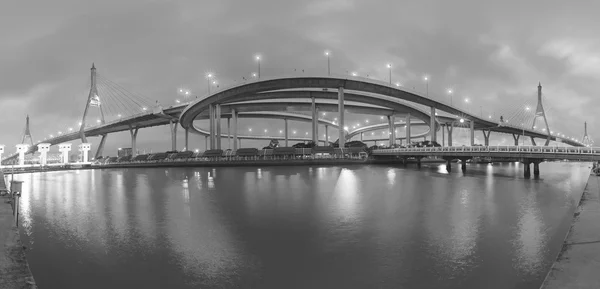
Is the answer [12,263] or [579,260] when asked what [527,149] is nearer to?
[579,260]

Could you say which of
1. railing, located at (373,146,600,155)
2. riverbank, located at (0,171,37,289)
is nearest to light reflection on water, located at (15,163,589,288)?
riverbank, located at (0,171,37,289)

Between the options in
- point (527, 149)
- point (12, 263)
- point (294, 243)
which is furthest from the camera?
point (527, 149)

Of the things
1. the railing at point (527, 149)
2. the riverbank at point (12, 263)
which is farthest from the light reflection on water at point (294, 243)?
the railing at point (527, 149)

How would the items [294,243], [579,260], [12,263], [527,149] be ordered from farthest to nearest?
[527,149], [294,243], [12,263], [579,260]

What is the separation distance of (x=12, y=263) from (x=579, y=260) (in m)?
12.0

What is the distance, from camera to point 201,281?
7.90m

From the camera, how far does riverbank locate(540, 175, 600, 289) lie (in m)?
5.46

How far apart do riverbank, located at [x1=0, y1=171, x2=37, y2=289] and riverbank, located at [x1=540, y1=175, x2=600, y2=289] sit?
940 cm

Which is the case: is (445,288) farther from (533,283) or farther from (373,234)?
(373,234)

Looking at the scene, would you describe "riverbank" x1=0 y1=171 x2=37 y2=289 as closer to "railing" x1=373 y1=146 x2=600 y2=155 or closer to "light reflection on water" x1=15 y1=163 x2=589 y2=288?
"light reflection on water" x1=15 y1=163 x2=589 y2=288

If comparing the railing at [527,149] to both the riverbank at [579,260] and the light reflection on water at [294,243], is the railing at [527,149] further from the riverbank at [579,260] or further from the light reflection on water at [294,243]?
the riverbank at [579,260]

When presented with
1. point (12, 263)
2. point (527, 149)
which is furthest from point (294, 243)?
point (527, 149)

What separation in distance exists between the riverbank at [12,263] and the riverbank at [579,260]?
30.8 feet

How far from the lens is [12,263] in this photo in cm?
682
